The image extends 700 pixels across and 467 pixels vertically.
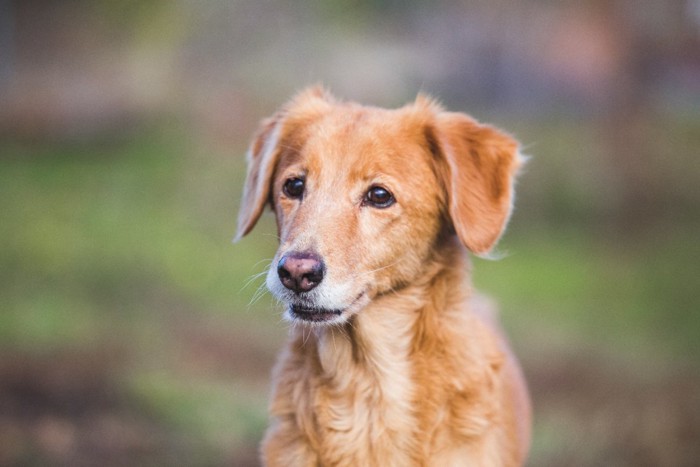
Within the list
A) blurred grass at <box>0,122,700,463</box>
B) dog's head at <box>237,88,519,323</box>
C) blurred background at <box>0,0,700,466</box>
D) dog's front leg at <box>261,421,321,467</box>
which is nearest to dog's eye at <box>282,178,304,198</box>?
dog's head at <box>237,88,519,323</box>

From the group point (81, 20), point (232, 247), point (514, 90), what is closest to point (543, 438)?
point (232, 247)

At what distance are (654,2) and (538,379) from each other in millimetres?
6840

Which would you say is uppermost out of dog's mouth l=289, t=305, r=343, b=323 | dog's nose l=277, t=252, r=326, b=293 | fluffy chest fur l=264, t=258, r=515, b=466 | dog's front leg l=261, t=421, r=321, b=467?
dog's nose l=277, t=252, r=326, b=293

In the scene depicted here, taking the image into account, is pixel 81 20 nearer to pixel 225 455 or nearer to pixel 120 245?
pixel 120 245

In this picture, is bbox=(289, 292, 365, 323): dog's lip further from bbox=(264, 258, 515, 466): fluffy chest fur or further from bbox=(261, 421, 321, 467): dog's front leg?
bbox=(261, 421, 321, 467): dog's front leg

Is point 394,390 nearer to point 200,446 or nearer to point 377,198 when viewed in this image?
point 377,198

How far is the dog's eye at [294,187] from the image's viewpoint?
12.6ft

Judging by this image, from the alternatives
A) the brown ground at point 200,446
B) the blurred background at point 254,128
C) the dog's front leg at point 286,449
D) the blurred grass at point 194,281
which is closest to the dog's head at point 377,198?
the dog's front leg at point 286,449

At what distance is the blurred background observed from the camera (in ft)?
28.3

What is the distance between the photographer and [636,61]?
38.8ft

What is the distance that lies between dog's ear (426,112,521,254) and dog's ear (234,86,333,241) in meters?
0.65

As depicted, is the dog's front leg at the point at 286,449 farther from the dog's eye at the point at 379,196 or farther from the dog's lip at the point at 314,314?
the dog's eye at the point at 379,196

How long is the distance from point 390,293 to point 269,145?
3.21ft

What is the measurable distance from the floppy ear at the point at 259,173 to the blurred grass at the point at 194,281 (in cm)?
203
